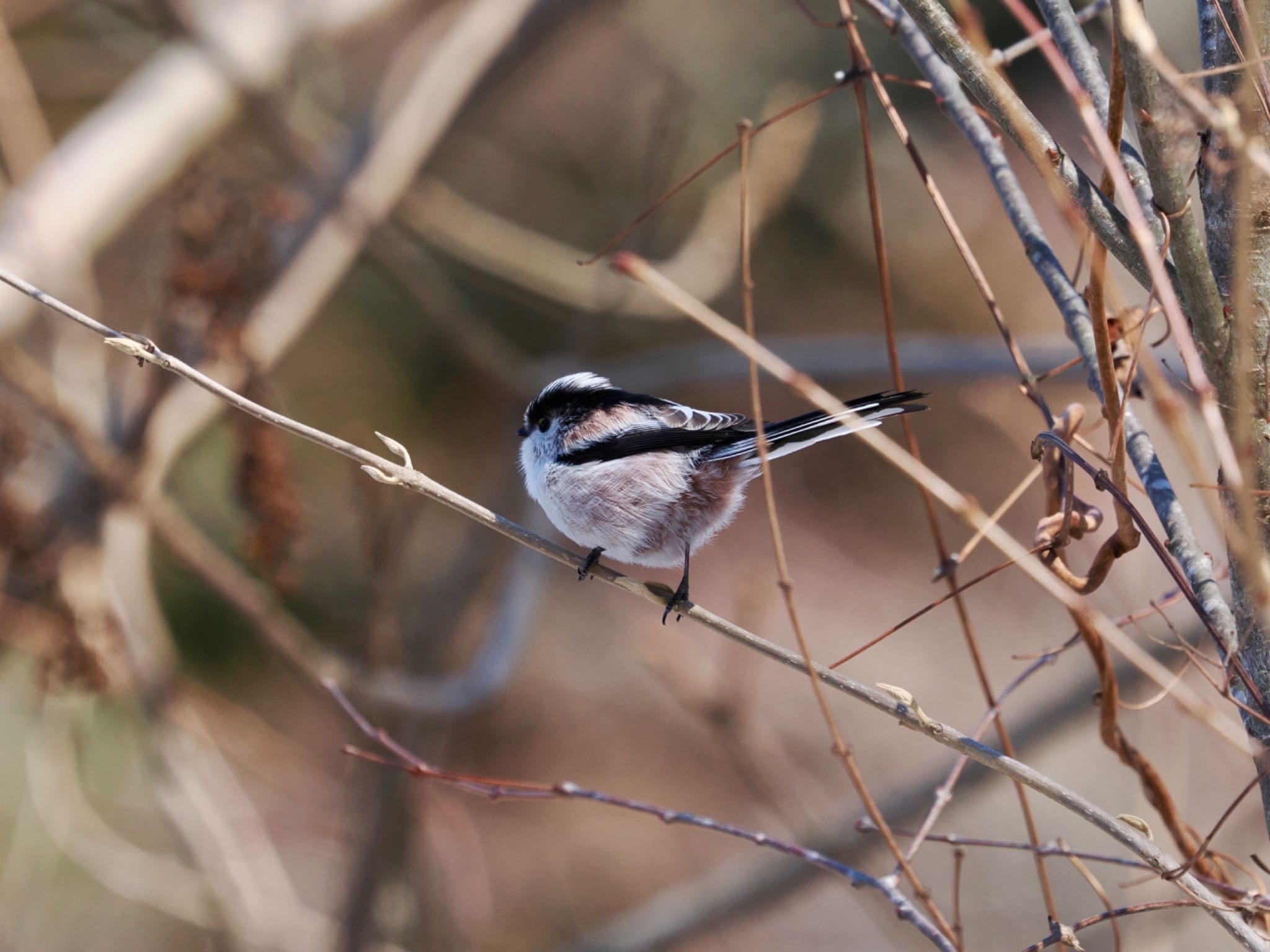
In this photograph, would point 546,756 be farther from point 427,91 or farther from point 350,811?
point 427,91

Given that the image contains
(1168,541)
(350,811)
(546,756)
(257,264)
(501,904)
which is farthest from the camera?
(546,756)

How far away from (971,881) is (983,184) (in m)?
4.26

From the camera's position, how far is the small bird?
6.48 ft

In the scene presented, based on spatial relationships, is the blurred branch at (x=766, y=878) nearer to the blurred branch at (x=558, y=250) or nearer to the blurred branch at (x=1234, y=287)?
the blurred branch at (x=1234, y=287)

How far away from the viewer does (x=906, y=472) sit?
94 cm

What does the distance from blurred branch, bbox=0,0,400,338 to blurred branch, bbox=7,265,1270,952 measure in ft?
6.45

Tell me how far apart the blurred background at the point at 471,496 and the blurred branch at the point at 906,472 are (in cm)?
49

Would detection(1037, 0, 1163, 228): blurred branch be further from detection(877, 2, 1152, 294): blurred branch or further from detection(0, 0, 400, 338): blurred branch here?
detection(0, 0, 400, 338): blurred branch

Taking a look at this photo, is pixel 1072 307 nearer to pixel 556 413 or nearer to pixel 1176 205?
pixel 1176 205

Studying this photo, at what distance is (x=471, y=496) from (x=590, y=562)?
4070mm

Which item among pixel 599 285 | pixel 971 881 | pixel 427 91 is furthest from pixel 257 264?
pixel 971 881

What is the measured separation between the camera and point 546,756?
606 cm

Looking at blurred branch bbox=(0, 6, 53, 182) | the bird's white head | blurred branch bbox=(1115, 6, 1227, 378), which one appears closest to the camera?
blurred branch bbox=(1115, 6, 1227, 378)

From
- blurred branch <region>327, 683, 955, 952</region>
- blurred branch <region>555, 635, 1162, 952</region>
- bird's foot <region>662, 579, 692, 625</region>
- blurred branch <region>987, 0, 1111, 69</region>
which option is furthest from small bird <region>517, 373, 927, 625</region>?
blurred branch <region>555, 635, 1162, 952</region>
